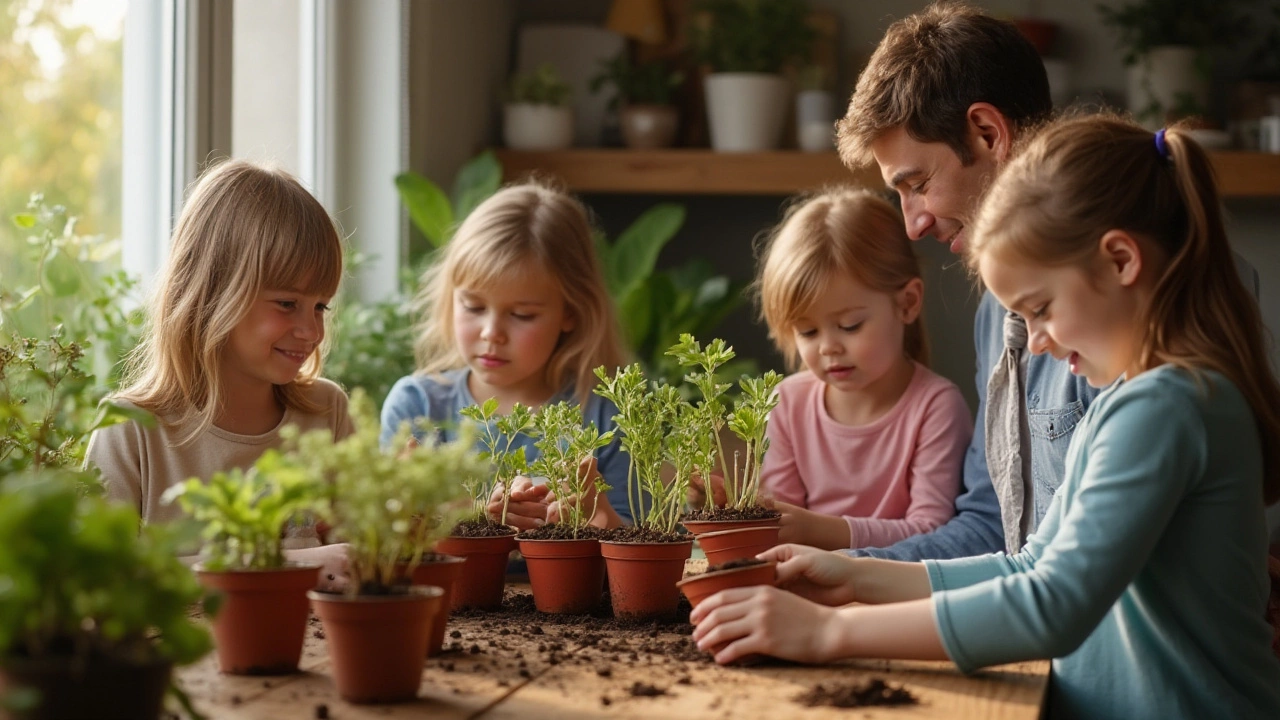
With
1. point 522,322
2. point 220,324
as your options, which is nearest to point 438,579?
point 220,324

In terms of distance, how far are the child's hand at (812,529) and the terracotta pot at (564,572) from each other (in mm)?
452

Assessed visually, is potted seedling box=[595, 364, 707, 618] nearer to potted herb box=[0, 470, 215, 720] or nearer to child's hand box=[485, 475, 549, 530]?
child's hand box=[485, 475, 549, 530]

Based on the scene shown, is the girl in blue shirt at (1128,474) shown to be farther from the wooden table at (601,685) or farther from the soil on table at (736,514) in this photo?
the soil on table at (736,514)

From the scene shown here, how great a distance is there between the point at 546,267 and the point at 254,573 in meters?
1.46

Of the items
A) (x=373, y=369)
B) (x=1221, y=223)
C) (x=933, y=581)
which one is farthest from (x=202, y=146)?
Answer: (x=1221, y=223)

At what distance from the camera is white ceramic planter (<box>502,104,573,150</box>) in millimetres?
4480

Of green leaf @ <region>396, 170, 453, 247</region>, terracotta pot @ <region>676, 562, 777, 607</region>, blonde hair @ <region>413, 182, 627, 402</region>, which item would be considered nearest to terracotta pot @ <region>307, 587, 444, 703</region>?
terracotta pot @ <region>676, 562, 777, 607</region>

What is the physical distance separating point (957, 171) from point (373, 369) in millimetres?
1783

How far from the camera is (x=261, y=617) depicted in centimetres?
128

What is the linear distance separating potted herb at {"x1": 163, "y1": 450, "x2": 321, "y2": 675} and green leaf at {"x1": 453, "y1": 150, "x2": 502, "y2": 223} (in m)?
2.59

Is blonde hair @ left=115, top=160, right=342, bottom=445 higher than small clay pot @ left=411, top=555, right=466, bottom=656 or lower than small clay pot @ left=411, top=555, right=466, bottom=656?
higher

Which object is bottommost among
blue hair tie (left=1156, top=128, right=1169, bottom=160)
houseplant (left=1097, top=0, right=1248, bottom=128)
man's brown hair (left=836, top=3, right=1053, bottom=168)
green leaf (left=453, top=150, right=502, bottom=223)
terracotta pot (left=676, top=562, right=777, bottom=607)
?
terracotta pot (left=676, top=562, right=777, bottom=607)

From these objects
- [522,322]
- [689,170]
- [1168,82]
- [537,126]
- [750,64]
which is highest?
[750,64]

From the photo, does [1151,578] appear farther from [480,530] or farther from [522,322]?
[522,322]
